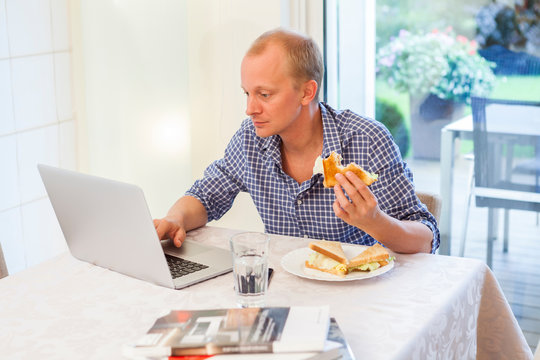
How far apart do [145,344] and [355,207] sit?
0.56m

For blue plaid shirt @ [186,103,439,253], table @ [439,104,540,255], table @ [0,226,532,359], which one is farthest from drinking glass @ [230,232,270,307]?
table @ [439,104,540,255]

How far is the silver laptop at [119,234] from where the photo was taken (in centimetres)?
132

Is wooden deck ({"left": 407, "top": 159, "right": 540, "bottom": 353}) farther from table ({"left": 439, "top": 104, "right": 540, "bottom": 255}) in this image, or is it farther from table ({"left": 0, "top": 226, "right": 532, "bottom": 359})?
table ({"left": 0, "top": 226, "right": 532, "bottom": 359})

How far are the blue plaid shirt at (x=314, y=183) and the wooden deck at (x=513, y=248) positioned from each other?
0.83 metres

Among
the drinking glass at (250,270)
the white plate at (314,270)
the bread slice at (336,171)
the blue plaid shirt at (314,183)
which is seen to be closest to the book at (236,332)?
the drinking glass at (250,270)

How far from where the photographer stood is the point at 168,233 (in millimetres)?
1634

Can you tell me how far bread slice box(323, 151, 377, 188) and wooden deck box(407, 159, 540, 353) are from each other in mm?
1235

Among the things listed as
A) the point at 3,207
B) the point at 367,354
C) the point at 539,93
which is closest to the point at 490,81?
the point at 539,93

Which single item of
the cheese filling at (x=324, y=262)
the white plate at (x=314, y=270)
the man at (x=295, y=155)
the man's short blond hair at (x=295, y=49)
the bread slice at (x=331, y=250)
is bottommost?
Result: the white plate at (x=314, y=270)

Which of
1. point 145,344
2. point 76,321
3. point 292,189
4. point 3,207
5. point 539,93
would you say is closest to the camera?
point 145,344

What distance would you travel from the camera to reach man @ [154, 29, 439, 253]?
5.50ft

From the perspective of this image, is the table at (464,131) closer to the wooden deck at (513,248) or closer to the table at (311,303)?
the wooden deck at (513,248)

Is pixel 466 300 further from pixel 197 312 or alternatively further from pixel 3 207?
pixel 3 207

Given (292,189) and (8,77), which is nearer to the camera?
(292,189)
